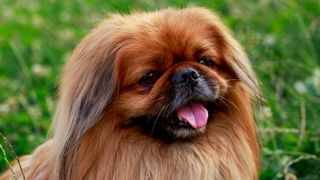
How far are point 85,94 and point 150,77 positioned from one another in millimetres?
341

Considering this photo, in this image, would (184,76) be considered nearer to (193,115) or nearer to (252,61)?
(193,115)

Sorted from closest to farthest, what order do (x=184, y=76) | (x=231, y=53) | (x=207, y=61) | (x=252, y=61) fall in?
1. (x=184, y=76)
2. (x=207, y=61)
3. (x=231, y=53)
4. (x=252, y=61)

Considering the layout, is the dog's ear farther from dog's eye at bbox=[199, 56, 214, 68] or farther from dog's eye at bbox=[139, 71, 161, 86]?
dog's eye at bbox=[139, 71, 161, 86]

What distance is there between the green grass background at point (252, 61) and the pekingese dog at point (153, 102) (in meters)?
Answer: 0.64

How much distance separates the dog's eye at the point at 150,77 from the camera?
462 cm

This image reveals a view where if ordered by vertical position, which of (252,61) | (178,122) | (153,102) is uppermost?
(153,102)

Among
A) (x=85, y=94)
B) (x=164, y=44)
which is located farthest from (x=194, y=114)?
(x=85, y=94)

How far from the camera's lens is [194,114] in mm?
4672

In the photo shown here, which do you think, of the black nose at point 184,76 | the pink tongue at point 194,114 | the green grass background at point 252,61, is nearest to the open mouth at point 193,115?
the pink tongue at point 194,114

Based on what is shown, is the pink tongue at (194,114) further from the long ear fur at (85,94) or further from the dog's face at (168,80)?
the long ear fur at (85,94)

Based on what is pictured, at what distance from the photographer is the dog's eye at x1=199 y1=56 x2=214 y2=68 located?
4750 millimetres

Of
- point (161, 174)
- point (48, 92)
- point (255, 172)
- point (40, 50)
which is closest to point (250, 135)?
point (255, 172)

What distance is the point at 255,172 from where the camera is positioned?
5.09 m

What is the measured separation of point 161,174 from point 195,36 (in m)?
0.73
